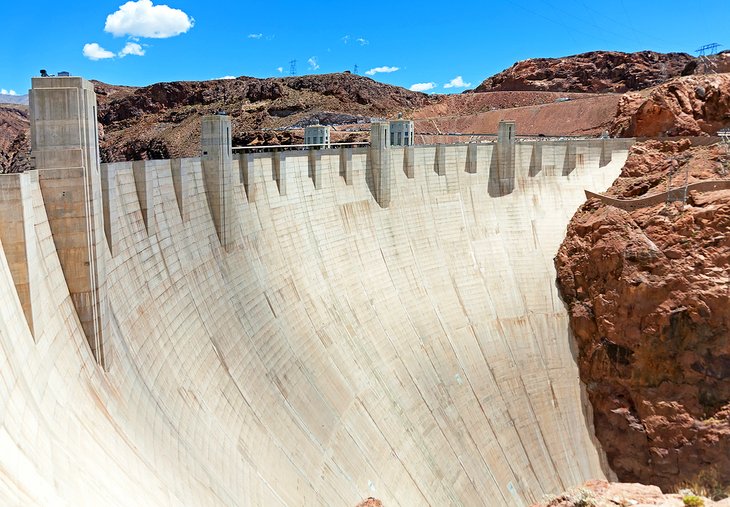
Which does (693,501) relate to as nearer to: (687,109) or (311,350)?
(311,350)

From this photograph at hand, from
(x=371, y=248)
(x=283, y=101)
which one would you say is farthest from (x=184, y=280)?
(x=283, y=101)

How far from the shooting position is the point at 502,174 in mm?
29531

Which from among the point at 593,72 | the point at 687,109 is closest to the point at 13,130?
the point at 593,72

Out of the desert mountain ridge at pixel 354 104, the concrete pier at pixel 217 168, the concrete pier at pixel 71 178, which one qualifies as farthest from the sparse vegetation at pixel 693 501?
the desert mountain ridge at pixel 354 104

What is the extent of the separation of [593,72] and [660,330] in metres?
67.4

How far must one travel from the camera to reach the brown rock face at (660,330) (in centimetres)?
2406

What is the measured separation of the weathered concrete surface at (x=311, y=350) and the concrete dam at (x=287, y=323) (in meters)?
0.07

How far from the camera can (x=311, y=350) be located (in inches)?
758

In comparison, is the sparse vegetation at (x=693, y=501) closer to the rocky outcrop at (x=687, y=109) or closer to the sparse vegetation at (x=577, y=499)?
the sparse vegetation at (x=577, y=499)

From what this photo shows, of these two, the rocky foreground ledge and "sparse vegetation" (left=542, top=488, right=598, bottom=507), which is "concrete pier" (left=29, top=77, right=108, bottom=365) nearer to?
"sparse vegetation" (left=542, top=488, right=598, bottom=507)

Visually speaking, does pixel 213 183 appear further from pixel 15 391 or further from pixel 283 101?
pixel 283 101

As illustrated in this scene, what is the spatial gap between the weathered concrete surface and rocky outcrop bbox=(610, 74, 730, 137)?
93.3 inches

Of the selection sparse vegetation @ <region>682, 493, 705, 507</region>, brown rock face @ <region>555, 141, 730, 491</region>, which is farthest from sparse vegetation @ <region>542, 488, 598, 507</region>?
brown rock face @ <region>555, 141, 730, 491</region>

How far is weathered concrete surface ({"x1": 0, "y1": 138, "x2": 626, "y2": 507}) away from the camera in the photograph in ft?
31.4
